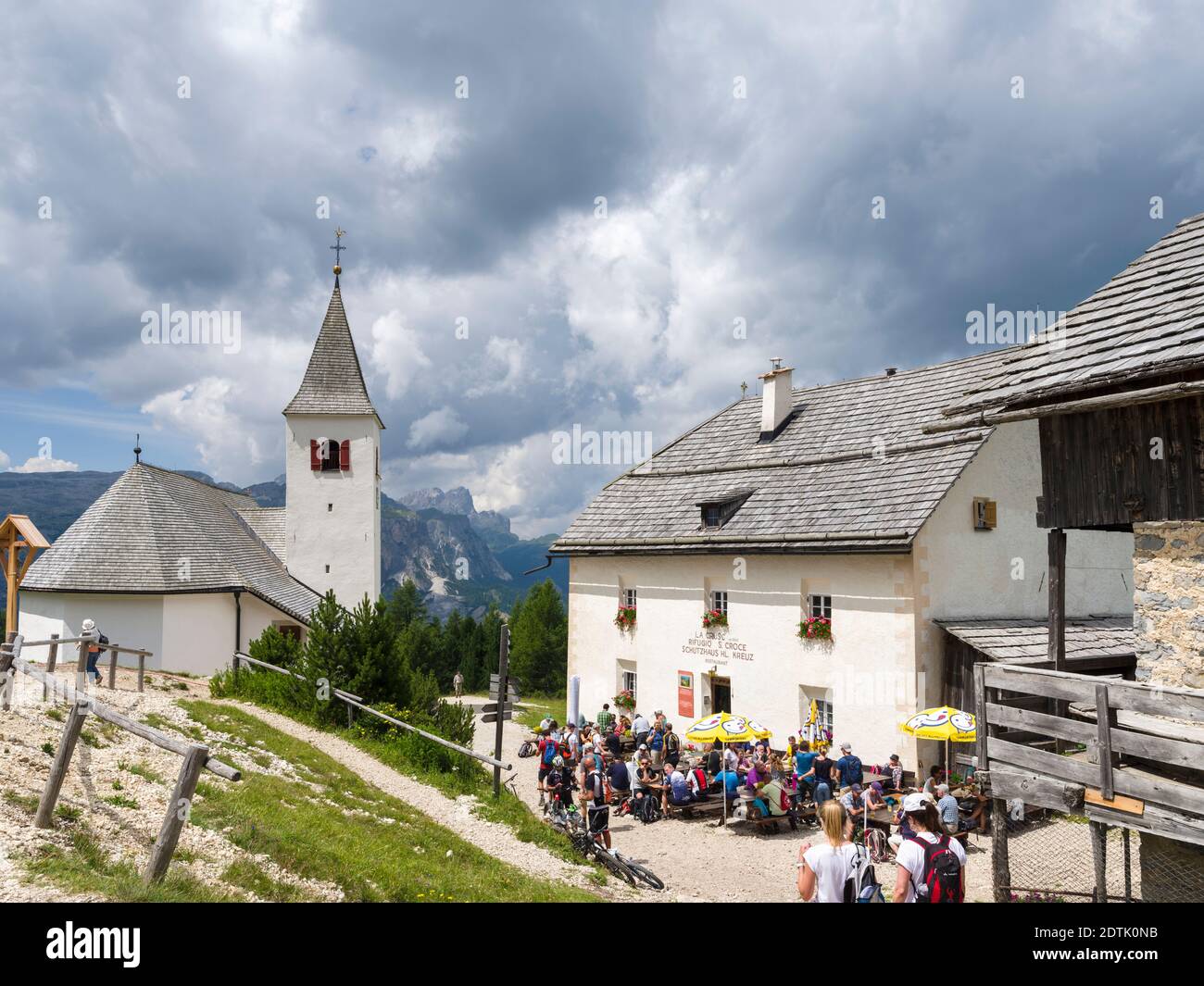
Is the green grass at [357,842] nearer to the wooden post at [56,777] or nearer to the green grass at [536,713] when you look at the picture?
the wooden post at [56,777]

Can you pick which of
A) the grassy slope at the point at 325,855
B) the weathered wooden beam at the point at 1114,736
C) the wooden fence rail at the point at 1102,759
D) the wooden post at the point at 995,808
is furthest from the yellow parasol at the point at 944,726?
the grassy slope at the point at 325,855

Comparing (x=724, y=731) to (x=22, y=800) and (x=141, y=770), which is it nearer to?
(x=141, y=770)

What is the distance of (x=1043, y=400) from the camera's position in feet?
29.2

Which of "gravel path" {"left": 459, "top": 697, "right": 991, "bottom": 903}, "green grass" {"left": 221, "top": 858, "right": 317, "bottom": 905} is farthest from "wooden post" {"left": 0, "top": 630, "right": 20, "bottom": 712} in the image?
"gravel path" {"left": 459, "top": 697, "right": 991, "bottom": 903}

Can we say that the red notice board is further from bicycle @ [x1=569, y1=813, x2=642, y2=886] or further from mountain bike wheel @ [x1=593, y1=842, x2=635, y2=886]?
mountain bike wheel @ [x1=593, y1=842, x2=635, y2=886]

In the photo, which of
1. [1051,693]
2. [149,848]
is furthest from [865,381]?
[149,848]

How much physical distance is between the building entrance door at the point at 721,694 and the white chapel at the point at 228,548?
468 inches

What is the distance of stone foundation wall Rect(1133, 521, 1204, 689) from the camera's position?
743 cm

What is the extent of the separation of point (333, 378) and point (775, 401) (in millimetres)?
23246

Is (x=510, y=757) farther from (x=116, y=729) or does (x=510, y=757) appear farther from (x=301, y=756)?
(x=116, y=729)

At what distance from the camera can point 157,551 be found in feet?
89.4

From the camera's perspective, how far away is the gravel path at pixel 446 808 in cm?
1111

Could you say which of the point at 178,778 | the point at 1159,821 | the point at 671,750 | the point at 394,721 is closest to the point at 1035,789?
the point at 1159,821
